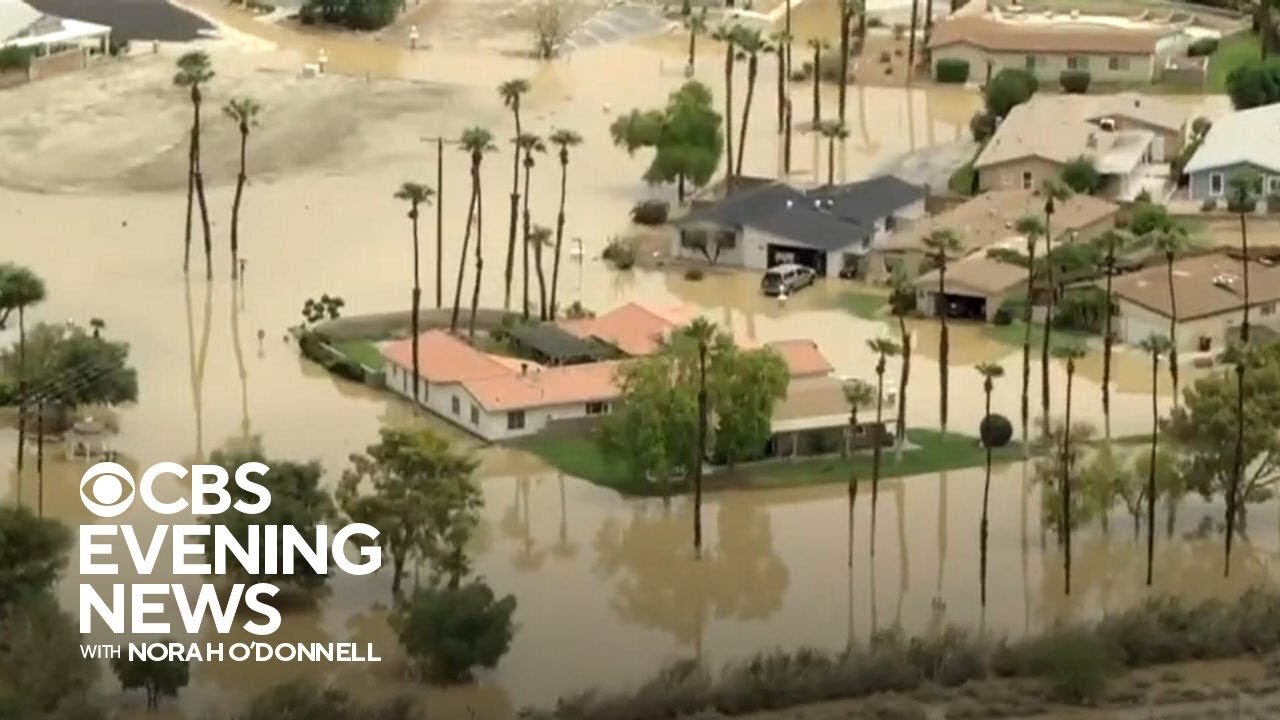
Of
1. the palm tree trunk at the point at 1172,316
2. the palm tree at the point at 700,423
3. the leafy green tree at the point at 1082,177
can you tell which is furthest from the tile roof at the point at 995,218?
the palm tree at the point at 700,423

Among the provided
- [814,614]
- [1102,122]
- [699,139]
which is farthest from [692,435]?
[1102,122]

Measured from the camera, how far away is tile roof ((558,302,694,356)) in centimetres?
2964

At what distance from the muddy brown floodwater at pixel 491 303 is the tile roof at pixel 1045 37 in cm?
130

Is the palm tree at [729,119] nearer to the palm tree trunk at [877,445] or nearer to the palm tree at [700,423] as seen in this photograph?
the palm tree trunk at [877,445]

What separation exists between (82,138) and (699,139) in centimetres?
818

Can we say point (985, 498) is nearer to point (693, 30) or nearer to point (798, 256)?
point (798, 256)

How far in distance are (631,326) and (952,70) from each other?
16698 millimetres

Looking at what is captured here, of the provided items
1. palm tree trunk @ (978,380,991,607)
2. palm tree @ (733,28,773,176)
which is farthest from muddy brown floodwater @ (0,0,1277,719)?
palm tree @ (733,28,773,176)

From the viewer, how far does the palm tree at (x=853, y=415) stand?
24953 mm

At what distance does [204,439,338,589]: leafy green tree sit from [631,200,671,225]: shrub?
13.5 meters

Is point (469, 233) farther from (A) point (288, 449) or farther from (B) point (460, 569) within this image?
(B) point (460, 569)

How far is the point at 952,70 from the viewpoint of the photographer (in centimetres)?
4572

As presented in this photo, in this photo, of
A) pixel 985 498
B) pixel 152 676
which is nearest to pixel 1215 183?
pixel 985 498

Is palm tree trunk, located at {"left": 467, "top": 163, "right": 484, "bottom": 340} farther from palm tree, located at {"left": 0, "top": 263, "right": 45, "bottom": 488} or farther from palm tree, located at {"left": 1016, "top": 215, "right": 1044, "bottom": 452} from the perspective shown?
palm tree, located at {"left": 1016, "top": 215, "right": 1044, "bottom": 452}
